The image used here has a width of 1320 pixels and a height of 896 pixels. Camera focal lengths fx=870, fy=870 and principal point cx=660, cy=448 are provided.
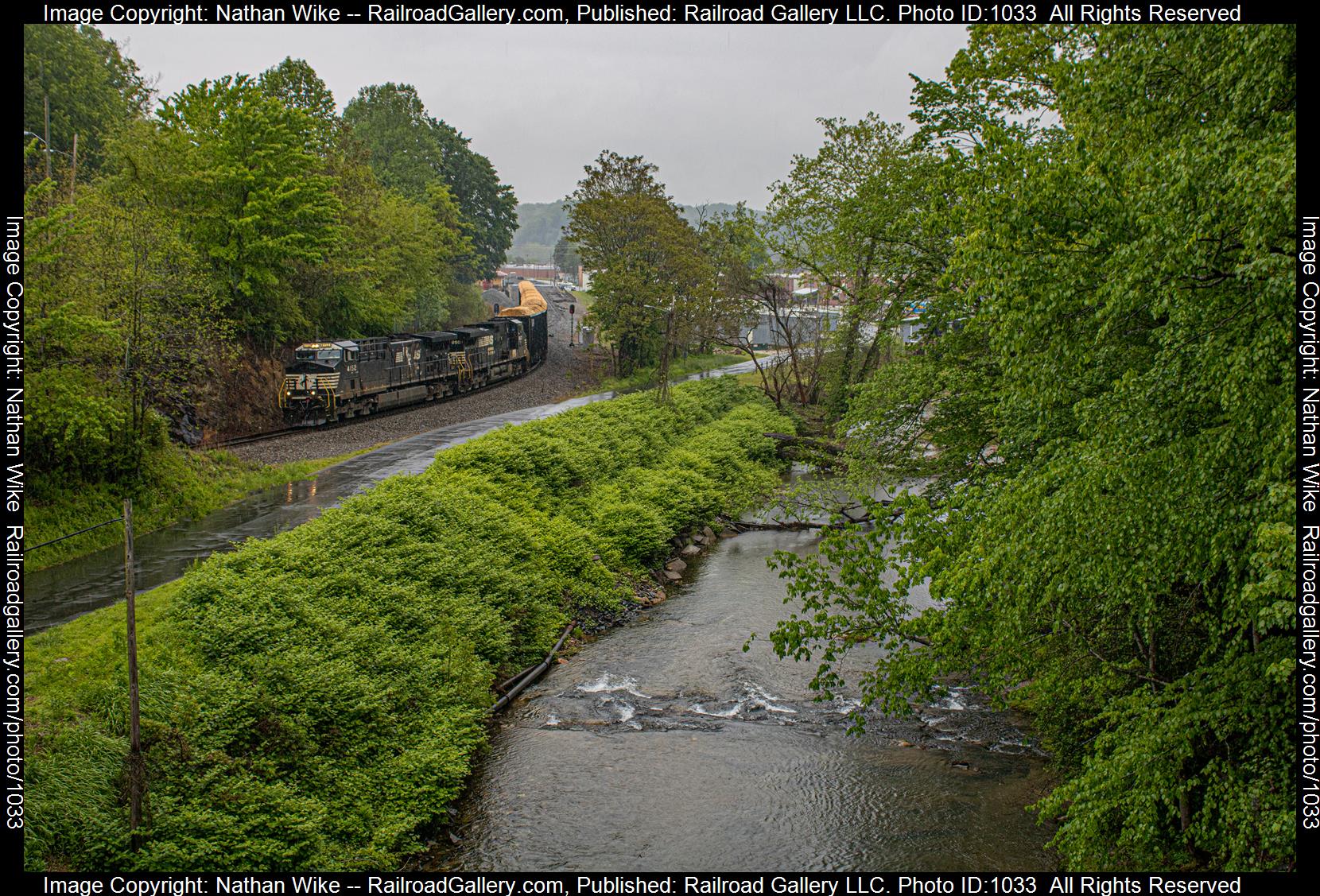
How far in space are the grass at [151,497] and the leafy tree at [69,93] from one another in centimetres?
2220

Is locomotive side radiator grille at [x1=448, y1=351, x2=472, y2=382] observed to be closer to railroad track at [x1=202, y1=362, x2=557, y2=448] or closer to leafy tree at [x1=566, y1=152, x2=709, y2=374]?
railroad track at [x1=202, y1=362, x2=557, y2=448]

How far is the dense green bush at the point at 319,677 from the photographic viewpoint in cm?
927

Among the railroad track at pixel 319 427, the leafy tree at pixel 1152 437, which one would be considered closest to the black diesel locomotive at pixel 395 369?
the railroad track at pixel 319 427

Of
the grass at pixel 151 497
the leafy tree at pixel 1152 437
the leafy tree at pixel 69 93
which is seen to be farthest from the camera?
the leafy tree at pixel 69 93

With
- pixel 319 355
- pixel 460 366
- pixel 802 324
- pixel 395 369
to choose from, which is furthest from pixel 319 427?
pixel 802 324

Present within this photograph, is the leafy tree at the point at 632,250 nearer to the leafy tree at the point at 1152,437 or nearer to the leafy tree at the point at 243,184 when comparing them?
the leafy tree at the point at 243,184

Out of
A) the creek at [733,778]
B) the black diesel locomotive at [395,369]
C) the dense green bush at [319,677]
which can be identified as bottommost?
the creek at [733,778]

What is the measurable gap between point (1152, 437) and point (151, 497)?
2148 cm

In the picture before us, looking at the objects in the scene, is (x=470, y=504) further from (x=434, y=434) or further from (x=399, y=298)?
(x=399, y=298)

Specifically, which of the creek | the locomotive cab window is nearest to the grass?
the locomotive cab window

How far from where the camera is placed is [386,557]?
1612 centimetres

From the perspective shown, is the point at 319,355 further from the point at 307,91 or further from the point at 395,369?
the point at 307,91

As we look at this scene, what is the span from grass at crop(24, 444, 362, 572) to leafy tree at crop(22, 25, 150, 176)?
22.2 meters

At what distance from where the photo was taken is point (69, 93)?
40656 mm
